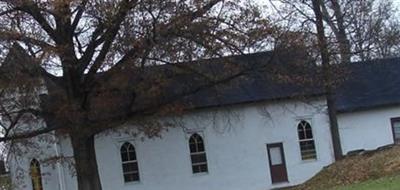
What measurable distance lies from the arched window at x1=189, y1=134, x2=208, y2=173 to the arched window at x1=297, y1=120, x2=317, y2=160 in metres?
5.26

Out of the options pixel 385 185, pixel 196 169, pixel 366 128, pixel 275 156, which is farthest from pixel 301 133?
pixel 385 185

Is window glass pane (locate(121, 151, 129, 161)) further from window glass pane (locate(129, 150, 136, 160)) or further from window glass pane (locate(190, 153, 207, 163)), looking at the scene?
window glass pane (locate(190, 153, 207, 163))

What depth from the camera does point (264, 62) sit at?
2819 centimetres

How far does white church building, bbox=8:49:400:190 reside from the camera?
39875 mm

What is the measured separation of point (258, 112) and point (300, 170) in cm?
379

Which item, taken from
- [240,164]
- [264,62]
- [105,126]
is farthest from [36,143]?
[240,164]

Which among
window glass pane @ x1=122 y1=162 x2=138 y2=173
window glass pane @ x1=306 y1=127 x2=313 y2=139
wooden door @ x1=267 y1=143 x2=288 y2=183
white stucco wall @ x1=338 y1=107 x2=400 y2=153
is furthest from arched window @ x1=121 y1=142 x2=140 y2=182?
white stucco wall @ x1=338 y1=107 x2=400 y2=153

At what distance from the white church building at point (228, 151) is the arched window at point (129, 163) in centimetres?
5

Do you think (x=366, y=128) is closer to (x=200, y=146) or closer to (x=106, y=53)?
(x=200, y=146)

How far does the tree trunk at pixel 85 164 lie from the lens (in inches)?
1168

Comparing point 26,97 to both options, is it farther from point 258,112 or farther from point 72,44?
point 258,112

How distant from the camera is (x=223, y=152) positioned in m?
40.4

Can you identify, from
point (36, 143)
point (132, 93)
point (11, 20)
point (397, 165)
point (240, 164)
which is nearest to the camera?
point (397, 165)

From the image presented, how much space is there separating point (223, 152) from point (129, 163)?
498 centimetres
